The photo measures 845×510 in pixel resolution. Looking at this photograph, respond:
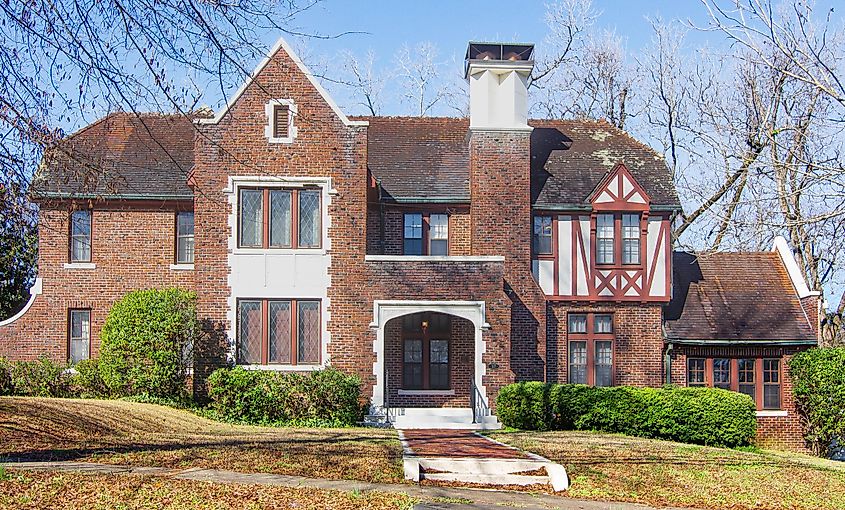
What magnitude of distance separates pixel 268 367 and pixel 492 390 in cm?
521

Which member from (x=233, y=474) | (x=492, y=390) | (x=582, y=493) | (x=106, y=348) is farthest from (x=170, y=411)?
(x=582, y=493)

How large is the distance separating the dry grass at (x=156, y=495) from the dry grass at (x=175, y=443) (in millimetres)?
1477

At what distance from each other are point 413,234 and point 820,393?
35.4 feet

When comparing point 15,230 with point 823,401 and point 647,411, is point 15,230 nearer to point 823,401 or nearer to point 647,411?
point 647,411

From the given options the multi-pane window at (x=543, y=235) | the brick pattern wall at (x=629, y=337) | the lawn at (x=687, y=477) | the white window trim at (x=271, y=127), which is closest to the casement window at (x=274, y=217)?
the white window trim at (x=271, y=127)

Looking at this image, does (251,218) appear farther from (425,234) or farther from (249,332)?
(425,234)

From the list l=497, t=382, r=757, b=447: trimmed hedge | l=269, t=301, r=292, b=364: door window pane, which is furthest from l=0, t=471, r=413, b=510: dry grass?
l=269, t=301, r=292, b=364: door window pane

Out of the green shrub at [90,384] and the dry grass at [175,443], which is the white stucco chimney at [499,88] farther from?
the green shrub at [90,384]

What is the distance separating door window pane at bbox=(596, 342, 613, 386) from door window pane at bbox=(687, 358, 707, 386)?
2.03m

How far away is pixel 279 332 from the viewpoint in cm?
2438

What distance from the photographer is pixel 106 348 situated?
24094 mm

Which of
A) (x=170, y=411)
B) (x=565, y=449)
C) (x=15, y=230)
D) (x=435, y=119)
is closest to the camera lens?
(x=15, y=230)

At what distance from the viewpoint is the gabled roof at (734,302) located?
88.0ft

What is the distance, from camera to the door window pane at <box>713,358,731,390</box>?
26938 millimetres
